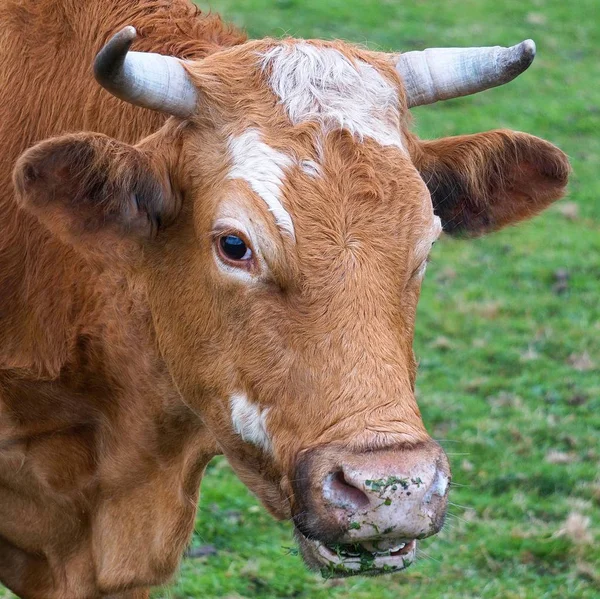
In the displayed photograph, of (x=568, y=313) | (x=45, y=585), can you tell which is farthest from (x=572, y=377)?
(x=45, y=585)

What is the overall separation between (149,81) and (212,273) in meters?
0.77

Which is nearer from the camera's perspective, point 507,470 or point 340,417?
point 340,417

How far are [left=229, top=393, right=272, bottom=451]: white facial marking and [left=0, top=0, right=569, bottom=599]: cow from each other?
0.02 metres

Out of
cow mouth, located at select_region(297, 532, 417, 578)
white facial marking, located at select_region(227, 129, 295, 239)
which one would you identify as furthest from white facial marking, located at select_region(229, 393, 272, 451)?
white facial marking, located at select_region(227, 129, 295, 239)

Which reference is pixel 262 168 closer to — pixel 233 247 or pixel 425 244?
pixel 233 247

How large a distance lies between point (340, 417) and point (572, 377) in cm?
543

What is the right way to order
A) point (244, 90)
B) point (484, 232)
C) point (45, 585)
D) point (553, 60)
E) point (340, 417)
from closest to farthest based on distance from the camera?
point (340, 417)
point (244, 90)
point (484, 232)
point (45, 585)
point (553, 60)

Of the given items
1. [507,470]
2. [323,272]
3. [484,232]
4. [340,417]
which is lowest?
[507,470]

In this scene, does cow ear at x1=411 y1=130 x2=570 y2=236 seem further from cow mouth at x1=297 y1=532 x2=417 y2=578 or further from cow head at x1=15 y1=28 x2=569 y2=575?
cow mouth at x1=297 y1=532 x2=417 y2=578

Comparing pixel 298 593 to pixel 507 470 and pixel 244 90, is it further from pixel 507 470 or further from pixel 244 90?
pixel 244 90

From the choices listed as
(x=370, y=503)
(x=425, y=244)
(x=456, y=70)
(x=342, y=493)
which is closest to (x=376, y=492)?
(x=370, y=503)

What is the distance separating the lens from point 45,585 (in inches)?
237

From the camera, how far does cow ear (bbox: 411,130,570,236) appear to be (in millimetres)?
5207

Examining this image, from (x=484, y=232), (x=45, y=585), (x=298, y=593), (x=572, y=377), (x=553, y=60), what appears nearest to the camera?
(x=484, y=232)
